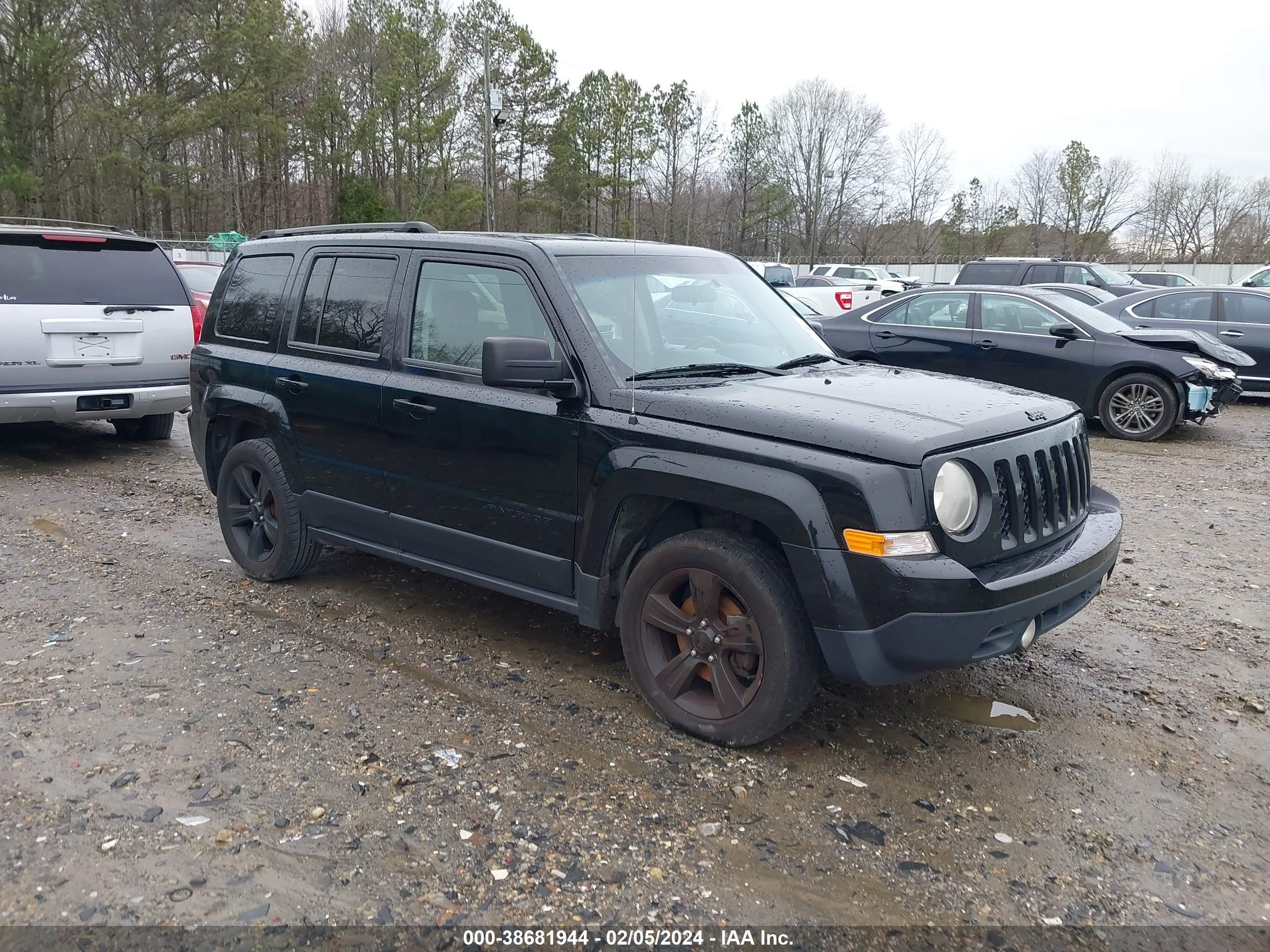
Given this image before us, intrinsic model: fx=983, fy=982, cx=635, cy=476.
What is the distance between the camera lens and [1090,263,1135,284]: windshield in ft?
74.9

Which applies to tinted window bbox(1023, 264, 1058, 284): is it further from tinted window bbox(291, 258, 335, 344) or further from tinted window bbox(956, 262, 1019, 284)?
tinted window bbox(291, 258, 335, 344)

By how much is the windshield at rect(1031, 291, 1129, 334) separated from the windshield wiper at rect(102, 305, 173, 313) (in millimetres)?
9254

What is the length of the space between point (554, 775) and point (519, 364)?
151 cm

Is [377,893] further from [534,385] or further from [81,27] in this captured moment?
[81,27]

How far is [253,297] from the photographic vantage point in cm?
551

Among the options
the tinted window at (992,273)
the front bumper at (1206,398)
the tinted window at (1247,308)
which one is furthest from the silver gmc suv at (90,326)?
the tinted window at (992,273)

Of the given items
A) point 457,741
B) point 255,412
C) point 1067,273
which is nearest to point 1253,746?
point 457,741

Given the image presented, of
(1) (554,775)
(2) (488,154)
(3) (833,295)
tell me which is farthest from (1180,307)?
(2) (488,154)

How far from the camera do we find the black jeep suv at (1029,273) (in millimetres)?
21266

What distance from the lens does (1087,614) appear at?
5180 mm

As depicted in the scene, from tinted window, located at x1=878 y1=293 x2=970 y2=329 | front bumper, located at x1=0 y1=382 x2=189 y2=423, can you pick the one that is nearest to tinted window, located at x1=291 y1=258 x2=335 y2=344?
front bumper, located at x1=0 y1=382 x2=189 y2=423

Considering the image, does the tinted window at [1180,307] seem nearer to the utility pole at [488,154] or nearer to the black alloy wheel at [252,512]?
the black alloy wheel at [252,512]

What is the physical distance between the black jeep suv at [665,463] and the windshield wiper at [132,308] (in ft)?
11.1

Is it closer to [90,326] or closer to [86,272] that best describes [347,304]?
[90,326]
